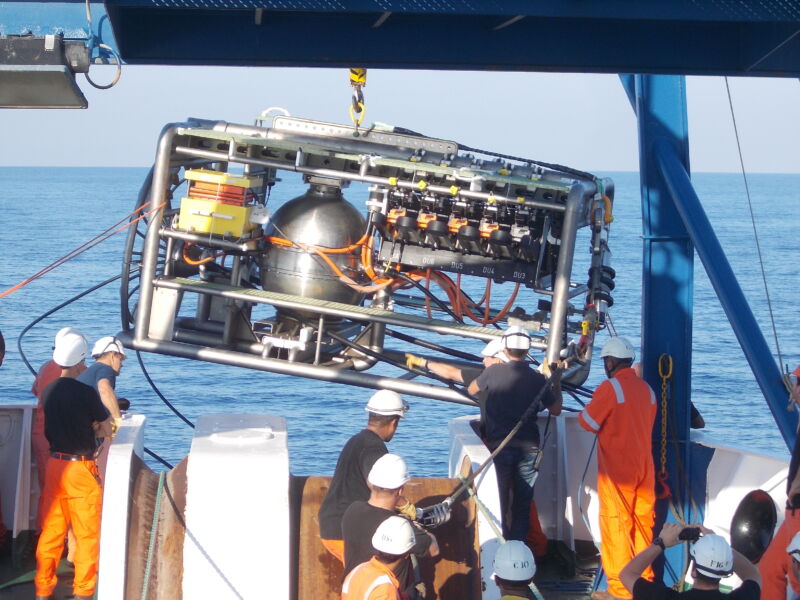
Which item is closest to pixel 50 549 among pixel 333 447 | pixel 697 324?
pixel 333 447

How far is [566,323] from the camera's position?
7918mm

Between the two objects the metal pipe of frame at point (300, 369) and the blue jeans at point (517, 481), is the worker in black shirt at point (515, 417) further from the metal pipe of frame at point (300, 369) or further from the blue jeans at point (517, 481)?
the metal pipe of frame at point (300, 369)

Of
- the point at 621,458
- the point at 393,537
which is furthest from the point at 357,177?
the point at 393,537

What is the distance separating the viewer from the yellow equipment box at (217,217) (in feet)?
26.8

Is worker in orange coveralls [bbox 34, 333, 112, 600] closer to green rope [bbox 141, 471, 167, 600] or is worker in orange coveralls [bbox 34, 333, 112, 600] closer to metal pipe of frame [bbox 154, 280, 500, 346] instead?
green rope [bbox 141, 471, 167, 600]

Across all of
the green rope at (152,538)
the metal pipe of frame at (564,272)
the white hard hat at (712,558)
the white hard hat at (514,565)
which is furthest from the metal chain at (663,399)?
the green rope at (152,538)

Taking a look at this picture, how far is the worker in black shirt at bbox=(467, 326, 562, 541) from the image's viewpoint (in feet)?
24.2

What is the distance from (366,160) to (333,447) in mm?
13948

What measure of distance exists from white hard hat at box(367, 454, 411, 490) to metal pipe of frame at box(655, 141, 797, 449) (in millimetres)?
2670

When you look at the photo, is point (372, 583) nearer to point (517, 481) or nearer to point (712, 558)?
point (712, 558)

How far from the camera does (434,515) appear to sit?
20.0 feet

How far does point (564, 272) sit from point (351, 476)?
238 centimetres

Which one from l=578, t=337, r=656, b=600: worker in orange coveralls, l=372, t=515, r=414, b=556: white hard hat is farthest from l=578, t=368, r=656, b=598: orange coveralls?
l=372, t=515, r=414, b=556: white hard hat

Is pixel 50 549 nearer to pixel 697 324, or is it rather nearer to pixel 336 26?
pixel 336 26
